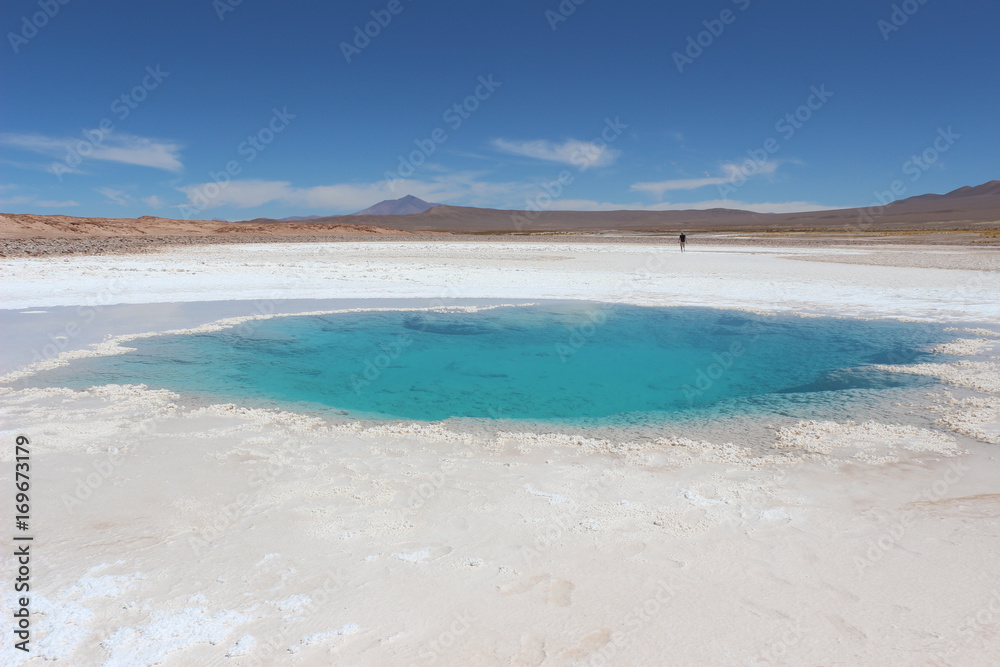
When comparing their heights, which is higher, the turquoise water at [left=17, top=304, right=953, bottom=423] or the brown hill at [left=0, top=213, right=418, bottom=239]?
the brown hill at [left=0, top=213, right=418, bottom=239]

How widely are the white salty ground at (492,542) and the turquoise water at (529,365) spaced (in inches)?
33.2

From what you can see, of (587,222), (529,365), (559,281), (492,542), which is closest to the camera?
(492,542)

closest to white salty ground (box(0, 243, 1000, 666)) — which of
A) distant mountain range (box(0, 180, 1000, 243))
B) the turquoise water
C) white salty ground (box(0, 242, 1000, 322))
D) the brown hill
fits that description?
the turquoise water

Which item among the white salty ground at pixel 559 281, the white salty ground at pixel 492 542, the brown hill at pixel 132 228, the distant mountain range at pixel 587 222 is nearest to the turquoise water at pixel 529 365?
the white salty ground at pixel 492 542

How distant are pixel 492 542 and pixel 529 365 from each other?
4.97 metres

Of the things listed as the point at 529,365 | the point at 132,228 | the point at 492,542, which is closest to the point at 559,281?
the point at 529,365

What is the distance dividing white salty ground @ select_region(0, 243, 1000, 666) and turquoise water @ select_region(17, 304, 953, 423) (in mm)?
843

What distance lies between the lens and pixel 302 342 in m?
9.38

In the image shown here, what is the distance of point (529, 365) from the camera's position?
822cm

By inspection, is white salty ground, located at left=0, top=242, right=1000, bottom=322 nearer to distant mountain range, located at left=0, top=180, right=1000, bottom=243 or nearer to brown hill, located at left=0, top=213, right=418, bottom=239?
distant mountain range, located at left=0, top=180, right=1000, bottom=243

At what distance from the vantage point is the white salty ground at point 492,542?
254 centimetres

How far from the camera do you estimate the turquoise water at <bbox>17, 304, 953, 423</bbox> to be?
632 cm

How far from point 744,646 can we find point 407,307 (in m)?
10.7

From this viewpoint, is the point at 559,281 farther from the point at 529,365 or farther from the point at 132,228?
the point at 132,228
